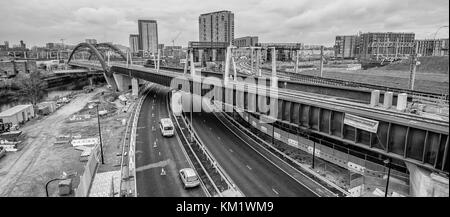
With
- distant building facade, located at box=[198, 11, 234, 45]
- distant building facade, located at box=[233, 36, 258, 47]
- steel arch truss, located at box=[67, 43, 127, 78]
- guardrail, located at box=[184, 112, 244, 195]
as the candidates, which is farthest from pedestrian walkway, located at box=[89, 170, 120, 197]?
distant building facade, located at box=[233, 36, 258, 47]

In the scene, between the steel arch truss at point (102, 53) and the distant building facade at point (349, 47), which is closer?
the steel arch truss at point (102, 53)

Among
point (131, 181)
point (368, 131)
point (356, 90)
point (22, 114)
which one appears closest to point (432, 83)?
point (356, 90)

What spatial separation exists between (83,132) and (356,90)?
3618cm

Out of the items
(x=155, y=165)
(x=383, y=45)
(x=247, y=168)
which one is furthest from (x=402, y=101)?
(x=383, y=45)

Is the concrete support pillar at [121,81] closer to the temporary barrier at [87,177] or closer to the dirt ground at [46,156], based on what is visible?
the dirt ground at [46,156]

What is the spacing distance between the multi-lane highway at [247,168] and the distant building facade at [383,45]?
9768 centimetres

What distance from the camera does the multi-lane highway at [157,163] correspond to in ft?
71.9

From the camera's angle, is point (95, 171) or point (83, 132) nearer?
point (95, 171)

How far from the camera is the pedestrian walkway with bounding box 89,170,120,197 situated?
21.2m

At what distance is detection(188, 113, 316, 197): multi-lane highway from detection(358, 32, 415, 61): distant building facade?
3846 inches

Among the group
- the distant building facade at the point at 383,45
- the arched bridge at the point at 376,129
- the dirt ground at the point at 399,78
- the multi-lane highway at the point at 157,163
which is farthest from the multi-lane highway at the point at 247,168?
the distant building facade at the point at 383,45

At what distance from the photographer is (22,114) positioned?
49188 millimetres
